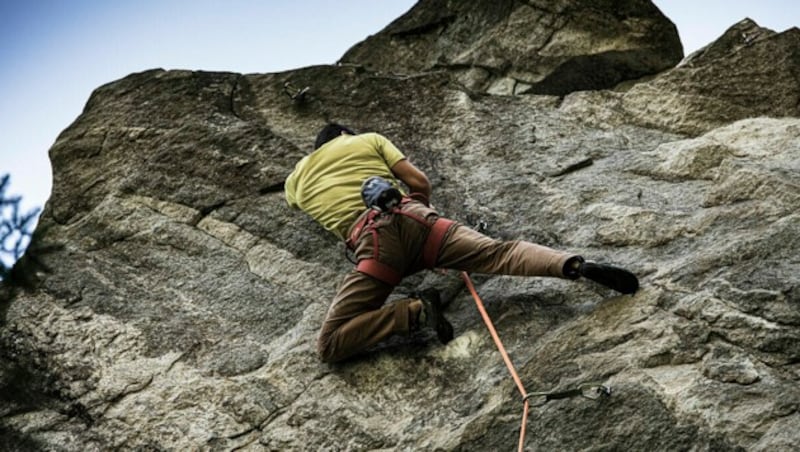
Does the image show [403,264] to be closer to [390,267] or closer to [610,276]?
[390,267]

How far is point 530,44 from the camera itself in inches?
452

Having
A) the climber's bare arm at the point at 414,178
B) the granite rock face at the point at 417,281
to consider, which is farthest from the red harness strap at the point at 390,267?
the climber's bare arm at the point at 414,178

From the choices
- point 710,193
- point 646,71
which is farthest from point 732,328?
point 646,71

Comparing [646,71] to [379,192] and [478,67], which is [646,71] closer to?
[478,67]

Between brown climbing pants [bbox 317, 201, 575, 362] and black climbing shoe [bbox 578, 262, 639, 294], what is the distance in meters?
0.40

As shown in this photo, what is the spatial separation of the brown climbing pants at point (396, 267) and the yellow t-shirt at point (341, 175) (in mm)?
616

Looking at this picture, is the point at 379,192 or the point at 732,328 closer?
the point at 732,328

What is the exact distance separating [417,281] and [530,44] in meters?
5.58

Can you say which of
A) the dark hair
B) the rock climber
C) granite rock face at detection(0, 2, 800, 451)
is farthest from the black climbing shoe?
the dark hair

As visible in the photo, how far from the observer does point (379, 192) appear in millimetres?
6164

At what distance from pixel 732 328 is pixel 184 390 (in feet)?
13.0

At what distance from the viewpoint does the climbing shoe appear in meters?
5.95

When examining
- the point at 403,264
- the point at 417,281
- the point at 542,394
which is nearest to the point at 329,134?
the point at 417,281

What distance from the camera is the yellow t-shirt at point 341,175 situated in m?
6.90
